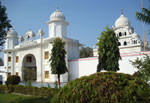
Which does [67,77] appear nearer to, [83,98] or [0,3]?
[0,3]

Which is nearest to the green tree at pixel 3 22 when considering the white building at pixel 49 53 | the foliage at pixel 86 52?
the white building at pixel 49 53

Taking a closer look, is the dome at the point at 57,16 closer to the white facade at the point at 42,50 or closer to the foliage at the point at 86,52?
the white facade at the point at 42,50

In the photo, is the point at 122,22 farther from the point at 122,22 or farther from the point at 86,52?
the point at 86,52

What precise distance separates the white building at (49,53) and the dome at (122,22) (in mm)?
1675

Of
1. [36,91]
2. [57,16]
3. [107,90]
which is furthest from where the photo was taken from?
[57,16]

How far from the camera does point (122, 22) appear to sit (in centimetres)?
3975

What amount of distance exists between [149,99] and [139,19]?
16.1 feet

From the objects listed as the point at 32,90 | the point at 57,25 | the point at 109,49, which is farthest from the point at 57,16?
the point at 32,90

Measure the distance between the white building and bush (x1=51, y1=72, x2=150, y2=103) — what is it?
16.8 m

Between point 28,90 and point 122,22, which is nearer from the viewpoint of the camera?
point 28,90

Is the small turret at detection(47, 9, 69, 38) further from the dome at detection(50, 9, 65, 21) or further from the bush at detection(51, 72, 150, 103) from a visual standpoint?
the bush at detection(51, 72, 150, 103)

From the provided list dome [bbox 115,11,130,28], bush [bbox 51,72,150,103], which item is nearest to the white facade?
dome [bbox 115,11,130,28]

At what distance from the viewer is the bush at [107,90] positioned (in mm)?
3992

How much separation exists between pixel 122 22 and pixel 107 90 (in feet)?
125
